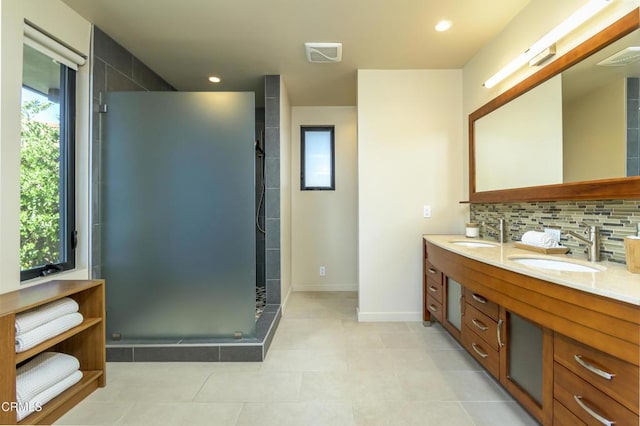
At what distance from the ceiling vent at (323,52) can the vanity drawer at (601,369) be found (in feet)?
8.01

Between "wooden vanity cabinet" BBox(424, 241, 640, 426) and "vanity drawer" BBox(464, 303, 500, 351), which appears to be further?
"vanity drawer" BBox(464, 303, 500, 351)

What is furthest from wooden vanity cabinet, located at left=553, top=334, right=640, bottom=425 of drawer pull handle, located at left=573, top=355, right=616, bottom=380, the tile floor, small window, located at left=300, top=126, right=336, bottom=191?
small window, located at left=300, top=126, right=336, bottom=191

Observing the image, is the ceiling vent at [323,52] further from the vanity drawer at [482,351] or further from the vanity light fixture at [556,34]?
the vanity drawer at [482,351]

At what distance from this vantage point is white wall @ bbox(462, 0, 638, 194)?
144 cm

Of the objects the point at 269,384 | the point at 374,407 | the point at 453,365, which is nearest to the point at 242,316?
the point at 269,384

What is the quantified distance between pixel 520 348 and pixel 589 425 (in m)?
0.40

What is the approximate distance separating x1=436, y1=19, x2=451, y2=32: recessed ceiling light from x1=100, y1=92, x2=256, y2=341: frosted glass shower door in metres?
1.57

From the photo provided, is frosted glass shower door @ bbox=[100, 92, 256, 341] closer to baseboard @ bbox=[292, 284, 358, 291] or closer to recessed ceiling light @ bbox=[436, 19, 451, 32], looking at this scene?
recessed ceiling light @ bbox=[436, 19, 451, 32]

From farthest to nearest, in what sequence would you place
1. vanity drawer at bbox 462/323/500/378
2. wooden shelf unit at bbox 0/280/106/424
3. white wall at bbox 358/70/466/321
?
white wall at bbox 358/70/466/321 → vanity drawer at bbox 462/323/500/378 → wooden shelf unit at bbox 0/280/106/424

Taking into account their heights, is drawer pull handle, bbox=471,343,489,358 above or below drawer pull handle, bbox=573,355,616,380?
below

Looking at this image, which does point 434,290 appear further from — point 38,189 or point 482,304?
point 38,189

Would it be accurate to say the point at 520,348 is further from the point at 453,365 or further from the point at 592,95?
the point at 592,95

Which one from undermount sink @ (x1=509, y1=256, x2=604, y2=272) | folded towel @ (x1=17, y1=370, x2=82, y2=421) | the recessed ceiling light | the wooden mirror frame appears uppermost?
the recessed ceiling light

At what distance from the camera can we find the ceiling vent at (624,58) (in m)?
1.26
